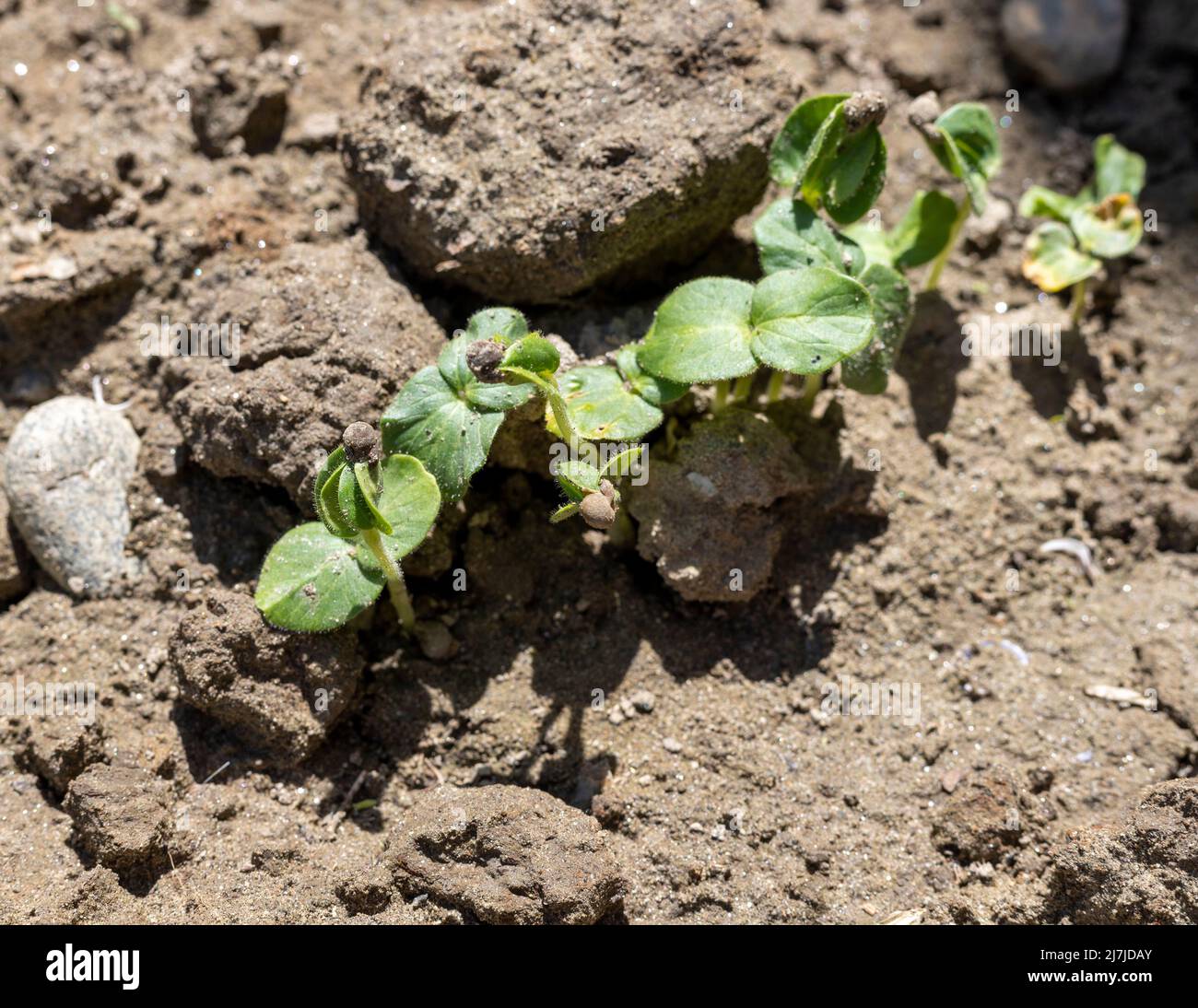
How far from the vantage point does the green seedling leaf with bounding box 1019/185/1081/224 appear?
138 inches

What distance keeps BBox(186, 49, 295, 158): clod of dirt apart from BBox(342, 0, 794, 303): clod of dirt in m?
0.49

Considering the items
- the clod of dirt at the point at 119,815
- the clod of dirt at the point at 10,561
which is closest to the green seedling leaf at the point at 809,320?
the clod of dirt at the point at 119,815

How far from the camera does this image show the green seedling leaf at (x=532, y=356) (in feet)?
8.63

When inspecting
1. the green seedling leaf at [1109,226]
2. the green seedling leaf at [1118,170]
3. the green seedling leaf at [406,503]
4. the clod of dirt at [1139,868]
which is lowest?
the clod of dirt at [1139,868]

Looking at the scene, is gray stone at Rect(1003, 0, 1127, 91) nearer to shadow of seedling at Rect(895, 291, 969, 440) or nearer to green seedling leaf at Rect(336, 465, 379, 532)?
shadow of seedling at Rect(895, 291, 969, 440)

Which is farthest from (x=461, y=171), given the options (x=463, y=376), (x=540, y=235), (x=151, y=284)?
(x=151, y=284)

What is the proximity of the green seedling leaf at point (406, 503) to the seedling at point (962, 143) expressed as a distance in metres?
1.72

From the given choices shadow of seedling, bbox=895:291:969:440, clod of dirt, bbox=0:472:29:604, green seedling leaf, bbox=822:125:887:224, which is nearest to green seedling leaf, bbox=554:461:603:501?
green seedling leaf, bbox=822:125:887:224

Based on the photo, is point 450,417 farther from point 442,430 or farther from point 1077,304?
point 1077,304

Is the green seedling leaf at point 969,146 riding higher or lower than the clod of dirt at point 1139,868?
higher

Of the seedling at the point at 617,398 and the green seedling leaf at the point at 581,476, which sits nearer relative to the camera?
the green seedling leaf at the point at 581,476

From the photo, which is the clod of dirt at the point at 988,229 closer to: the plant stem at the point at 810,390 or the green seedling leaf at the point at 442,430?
the plant stem at the point at 810,390
